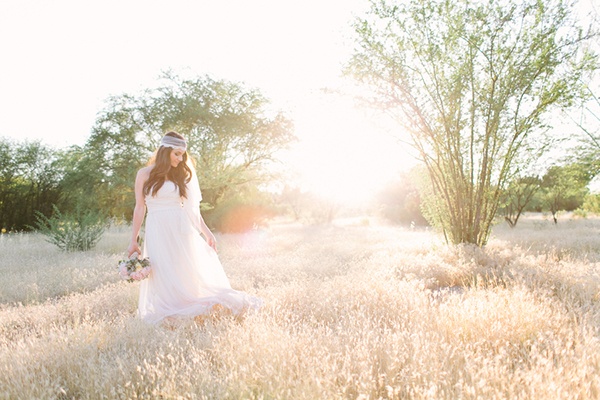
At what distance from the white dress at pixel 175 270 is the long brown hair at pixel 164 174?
0.07 metres

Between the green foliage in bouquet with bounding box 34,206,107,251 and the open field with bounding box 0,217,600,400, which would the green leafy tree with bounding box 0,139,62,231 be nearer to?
the green foliage in bouquet with bounding box 34,206,107,251

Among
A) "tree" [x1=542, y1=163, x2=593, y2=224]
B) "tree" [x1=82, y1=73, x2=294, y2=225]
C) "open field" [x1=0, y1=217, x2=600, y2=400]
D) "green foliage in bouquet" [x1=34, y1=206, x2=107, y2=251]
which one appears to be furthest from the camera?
"tree" [x1=82, y1=73, x2=294, y2=225]

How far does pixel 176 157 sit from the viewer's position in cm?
457

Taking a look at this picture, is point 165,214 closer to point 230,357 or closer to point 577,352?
point 230,357

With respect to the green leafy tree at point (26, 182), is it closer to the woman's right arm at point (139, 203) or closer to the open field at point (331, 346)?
the open field at point (331, 346)

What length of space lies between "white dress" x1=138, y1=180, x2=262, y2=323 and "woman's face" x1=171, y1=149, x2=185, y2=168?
0.26m

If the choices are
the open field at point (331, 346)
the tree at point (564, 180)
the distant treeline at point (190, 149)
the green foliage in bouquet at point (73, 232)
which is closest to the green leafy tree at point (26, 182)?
the distant treeline at point (190, 149)

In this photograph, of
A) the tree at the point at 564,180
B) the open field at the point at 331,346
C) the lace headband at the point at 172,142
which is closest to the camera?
the open field at the point at 331,346

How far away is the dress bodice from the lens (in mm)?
4504

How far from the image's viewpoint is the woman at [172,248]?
4.40 meters

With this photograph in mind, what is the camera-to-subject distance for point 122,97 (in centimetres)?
1806

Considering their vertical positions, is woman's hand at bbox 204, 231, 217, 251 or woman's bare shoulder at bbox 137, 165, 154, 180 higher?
woman's bare shoulder at bbox 137, 165, 154, 180

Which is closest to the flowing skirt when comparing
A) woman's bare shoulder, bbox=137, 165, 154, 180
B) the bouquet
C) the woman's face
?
the bouquet

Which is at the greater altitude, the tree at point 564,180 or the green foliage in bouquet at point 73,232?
the tree at point 564,180
